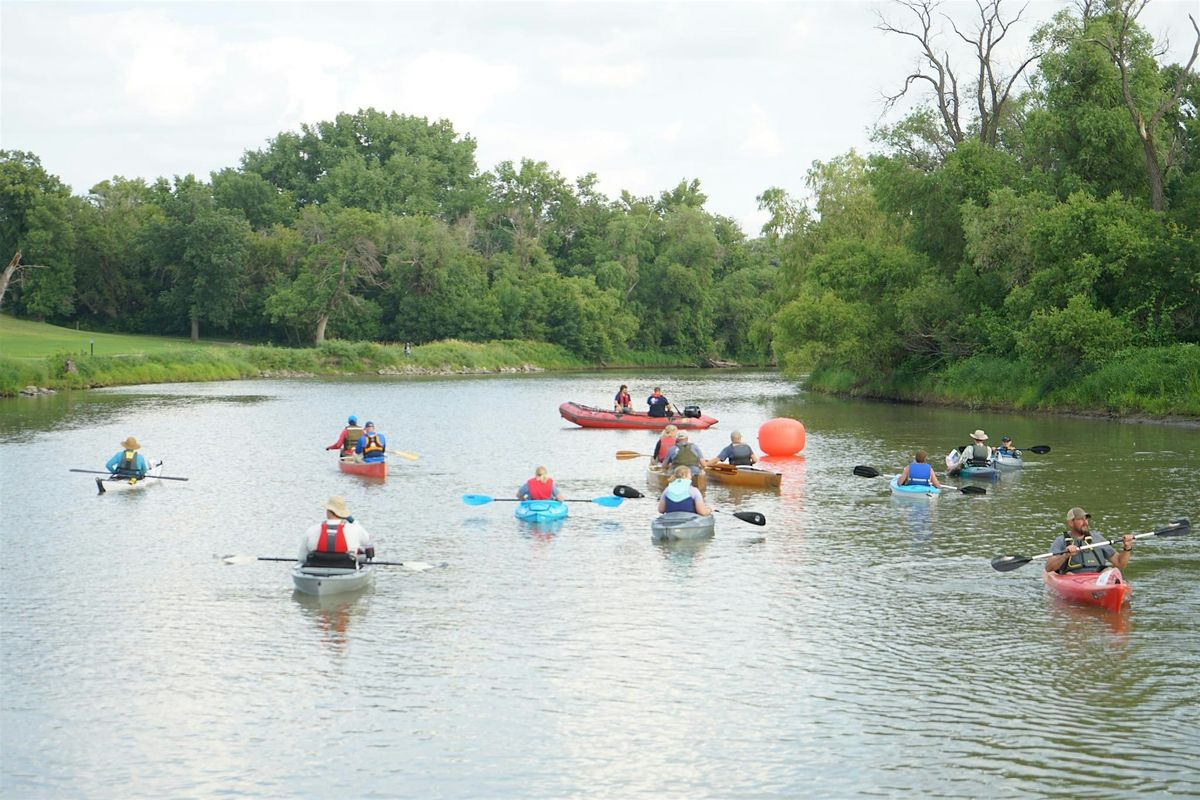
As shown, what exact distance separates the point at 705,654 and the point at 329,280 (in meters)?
92.0

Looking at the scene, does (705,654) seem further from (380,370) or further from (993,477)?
(380,370)

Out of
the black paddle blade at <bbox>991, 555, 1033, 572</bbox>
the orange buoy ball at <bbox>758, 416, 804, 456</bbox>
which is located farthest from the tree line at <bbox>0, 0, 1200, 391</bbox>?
the black paddle blade at <bbox>991, 555, 1033, 572</bbox>

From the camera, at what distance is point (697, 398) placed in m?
67.6

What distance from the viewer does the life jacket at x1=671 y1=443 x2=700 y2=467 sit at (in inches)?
1130

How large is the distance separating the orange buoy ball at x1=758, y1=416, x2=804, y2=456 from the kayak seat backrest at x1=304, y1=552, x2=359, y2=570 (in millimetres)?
20047

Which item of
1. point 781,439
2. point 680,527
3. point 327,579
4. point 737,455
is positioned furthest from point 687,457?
point 327,579

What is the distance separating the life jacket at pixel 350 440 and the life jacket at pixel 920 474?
13.9 meters

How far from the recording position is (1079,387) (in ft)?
159

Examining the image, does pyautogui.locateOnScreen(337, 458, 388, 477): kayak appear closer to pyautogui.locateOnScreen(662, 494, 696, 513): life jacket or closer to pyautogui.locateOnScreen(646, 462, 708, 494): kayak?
pyautogui.locateOnScreen(646, 462, 708, 494): kayak

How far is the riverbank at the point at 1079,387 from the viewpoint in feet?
147

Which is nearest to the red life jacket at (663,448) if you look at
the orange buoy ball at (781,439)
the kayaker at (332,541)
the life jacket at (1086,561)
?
the orange buoy ball at (781,439)

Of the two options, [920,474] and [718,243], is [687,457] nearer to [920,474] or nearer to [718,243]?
[920,474]

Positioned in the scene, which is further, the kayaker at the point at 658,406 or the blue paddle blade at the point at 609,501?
the kayaker at the point at 658,406

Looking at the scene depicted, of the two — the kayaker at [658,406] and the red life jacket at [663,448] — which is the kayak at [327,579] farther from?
the kayaker at [658,406]
